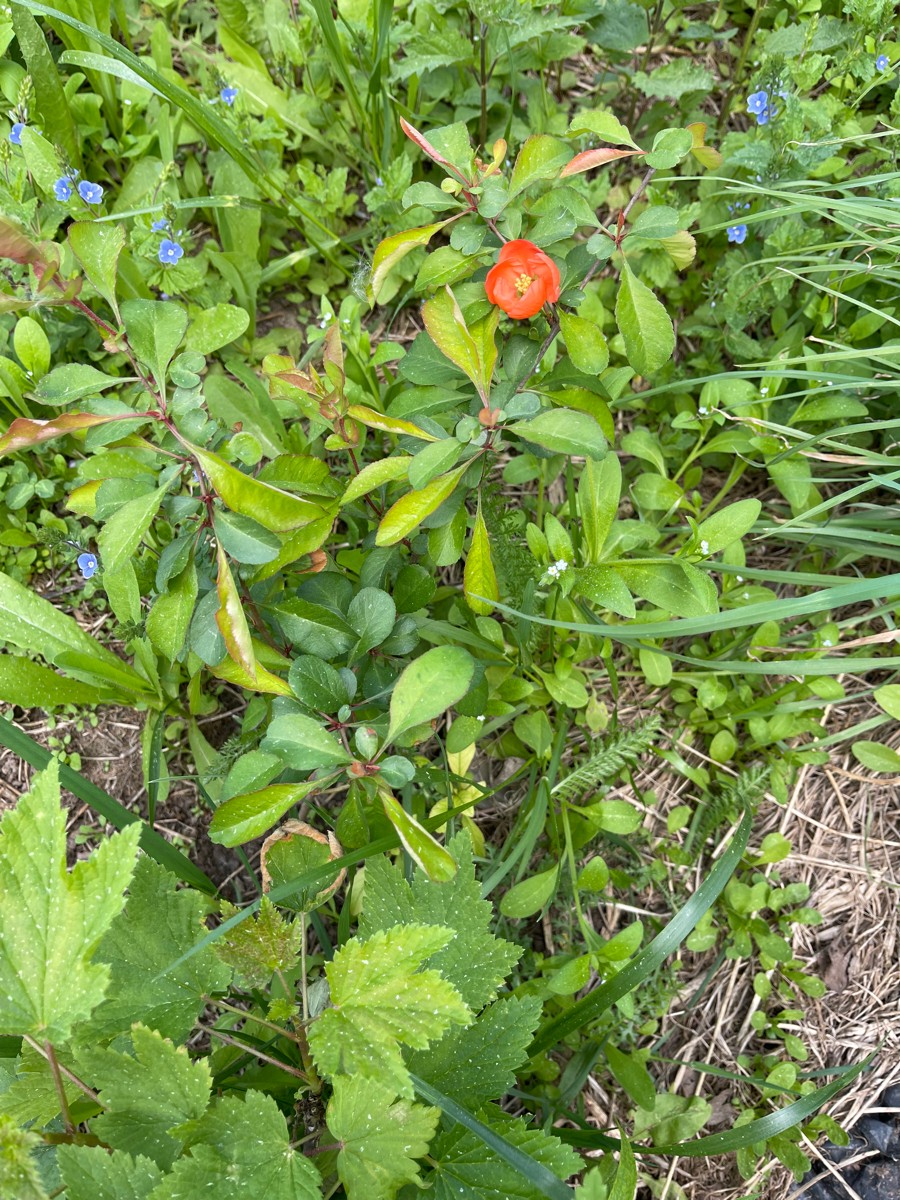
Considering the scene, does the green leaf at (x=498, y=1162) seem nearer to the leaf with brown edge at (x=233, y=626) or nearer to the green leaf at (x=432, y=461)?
the leaf with brown edge at (x=233, y=626)

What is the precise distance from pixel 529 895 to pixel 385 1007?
66cm

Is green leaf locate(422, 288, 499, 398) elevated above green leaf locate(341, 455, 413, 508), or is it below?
above

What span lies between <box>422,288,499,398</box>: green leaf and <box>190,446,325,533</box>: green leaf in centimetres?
34

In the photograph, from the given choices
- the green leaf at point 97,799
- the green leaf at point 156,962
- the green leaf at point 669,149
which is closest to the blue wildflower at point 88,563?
the green leaf at point 97,799

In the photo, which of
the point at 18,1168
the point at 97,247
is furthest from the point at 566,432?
the point at 18,1168

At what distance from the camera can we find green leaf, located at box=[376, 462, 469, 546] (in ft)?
4.73

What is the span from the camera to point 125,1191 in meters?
1.18

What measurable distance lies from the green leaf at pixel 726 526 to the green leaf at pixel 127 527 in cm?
105

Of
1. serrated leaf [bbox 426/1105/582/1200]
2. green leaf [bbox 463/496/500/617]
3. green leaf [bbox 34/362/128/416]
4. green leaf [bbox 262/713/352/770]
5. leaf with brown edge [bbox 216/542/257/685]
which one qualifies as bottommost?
serrated leaf [bbox 426/1105/582/1200]

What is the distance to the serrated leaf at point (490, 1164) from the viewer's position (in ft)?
4.33

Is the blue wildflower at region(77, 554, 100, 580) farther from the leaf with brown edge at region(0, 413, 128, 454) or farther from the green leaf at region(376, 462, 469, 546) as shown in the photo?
the green leaf at region(376, 462, 469, 546)

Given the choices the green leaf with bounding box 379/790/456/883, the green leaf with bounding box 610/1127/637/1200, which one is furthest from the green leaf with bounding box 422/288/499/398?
the green leaf with bounding box 610/1127/637/1200

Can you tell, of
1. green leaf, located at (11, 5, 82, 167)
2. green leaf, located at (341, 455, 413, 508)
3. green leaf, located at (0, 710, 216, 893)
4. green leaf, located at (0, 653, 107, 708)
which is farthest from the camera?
green leaf, located at (11, 5, 82, 167)

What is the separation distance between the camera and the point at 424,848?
4.26 feet
